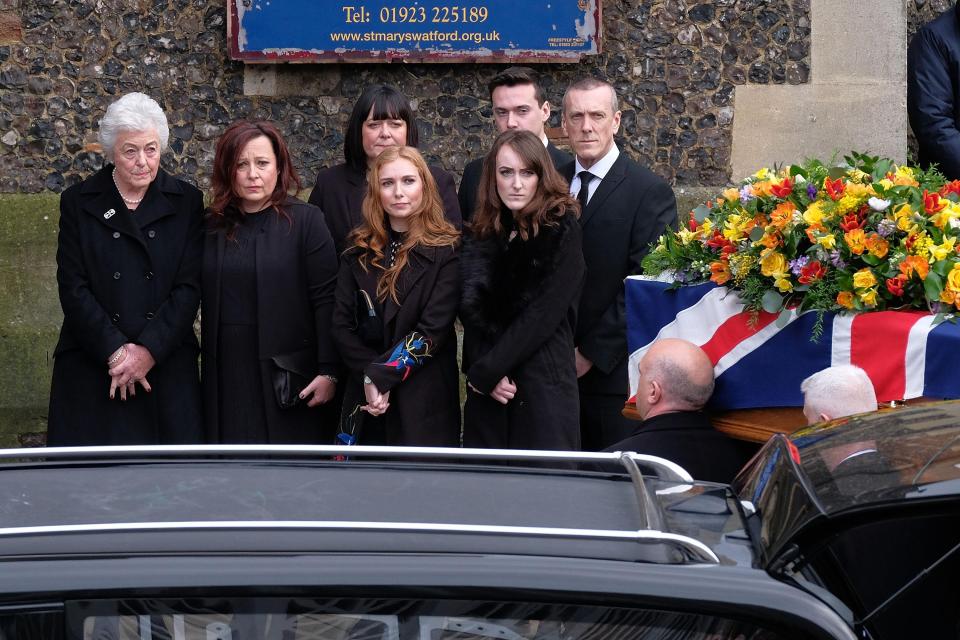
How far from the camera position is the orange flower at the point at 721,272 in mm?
4184

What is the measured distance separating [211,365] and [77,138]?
320 centimetres

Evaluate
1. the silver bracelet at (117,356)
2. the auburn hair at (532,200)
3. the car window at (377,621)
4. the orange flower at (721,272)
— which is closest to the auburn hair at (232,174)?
the silver bracelet at (117,356)

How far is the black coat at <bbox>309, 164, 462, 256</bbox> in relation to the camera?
5438 millimetres

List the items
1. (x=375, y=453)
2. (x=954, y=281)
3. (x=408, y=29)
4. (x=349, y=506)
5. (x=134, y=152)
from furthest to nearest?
(x=408, y=29) → (x=134, y=152) → (x=954, y=281) → (x=375, y=453) → (x=349, y=506)

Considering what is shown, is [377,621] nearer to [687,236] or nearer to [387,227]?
[687,236]

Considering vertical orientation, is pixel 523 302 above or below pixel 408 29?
below

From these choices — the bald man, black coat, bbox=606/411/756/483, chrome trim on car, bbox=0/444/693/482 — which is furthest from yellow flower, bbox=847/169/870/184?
chrome trim on car, bbox=0/444/693/482

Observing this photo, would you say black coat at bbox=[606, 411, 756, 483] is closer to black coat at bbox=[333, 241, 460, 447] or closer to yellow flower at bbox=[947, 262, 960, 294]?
yellow flower at bbox=[947, 262, 960, 294]

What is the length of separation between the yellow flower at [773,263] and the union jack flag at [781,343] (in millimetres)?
139

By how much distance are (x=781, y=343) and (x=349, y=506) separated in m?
2.30

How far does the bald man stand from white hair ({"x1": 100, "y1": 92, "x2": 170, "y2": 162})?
2.33 meters

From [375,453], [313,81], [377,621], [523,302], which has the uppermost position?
[313,81]

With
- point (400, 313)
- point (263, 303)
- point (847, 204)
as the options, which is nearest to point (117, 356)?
point (263, 303)

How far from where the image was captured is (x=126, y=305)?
510 cm
